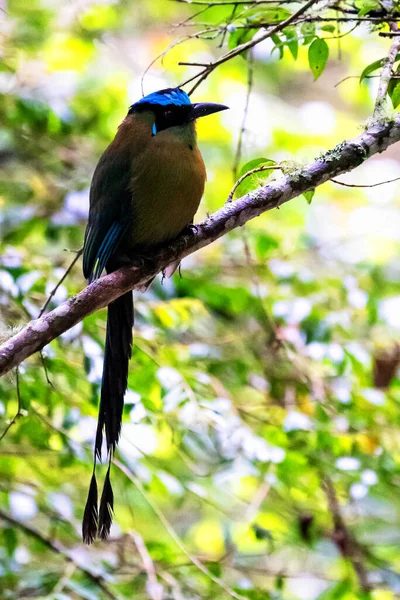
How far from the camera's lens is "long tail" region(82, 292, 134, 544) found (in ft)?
5.67

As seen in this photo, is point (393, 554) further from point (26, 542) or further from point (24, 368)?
point (24, 368)

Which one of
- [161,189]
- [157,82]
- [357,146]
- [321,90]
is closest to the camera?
[357,146]

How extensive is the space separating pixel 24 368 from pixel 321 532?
1.28 metres

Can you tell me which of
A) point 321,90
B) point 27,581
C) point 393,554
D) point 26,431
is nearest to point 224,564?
point 27,581

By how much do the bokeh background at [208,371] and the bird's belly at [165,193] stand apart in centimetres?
19

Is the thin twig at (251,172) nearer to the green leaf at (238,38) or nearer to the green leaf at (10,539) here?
the green leaf at (238,38)

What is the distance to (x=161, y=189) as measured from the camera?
1915mm

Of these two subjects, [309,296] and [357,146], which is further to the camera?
[309,296]

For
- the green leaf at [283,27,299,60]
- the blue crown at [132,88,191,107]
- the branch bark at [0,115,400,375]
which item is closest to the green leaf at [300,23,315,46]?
the green leaf at [283,27,299,60]

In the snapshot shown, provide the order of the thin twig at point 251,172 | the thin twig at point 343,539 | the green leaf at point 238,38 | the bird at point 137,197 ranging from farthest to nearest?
the thin twig at point 343,539 → the bird at point 137,197 → the green leaf at point 238,38 → the thin twig at point 251,172

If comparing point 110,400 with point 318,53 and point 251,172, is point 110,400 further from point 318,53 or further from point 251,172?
point 318,53

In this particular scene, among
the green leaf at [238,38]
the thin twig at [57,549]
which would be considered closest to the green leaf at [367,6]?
the green leaf at [238,38]

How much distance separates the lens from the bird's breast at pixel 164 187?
6.25 ft

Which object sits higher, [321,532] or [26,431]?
[321,532]
